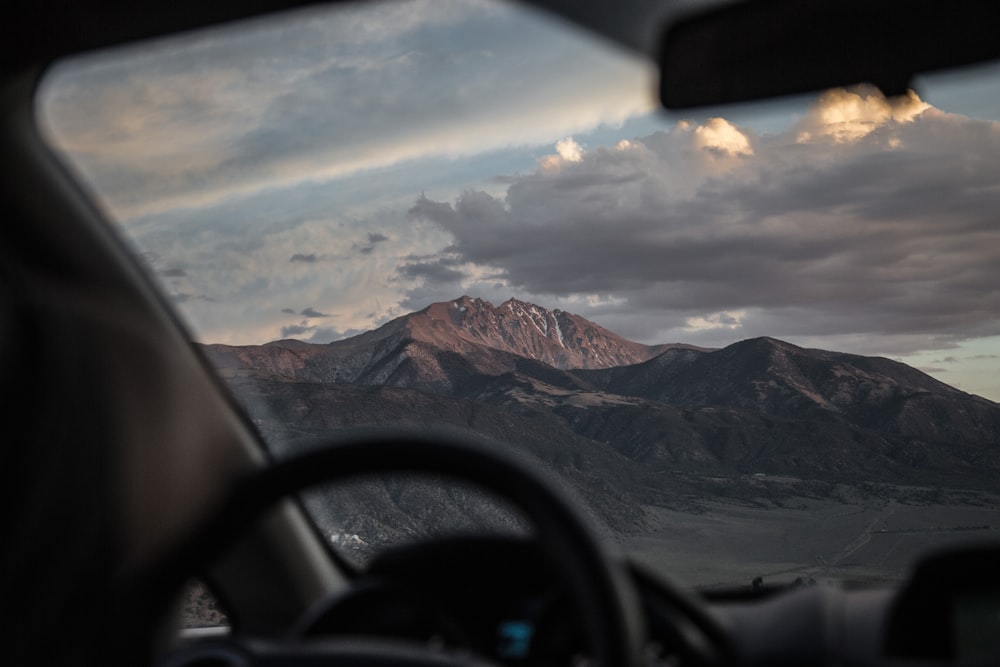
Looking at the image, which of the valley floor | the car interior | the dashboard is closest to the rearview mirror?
the car interior

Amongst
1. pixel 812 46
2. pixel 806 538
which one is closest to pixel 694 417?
pixel 806 538

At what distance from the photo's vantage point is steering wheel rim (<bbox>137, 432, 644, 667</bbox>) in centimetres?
135

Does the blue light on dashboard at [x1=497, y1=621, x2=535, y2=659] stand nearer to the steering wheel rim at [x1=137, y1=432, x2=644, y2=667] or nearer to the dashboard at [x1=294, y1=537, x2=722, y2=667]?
the dashboard at [x1=294, y1=537, x2=722, y2=667]

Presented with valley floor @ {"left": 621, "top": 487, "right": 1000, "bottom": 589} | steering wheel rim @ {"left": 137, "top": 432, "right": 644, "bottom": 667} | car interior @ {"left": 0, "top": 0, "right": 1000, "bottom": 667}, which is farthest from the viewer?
valley floor @ {"left": 621, "top": 487, "right": 1000, "bottom": 589}

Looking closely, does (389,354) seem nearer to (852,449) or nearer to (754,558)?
(754,558)

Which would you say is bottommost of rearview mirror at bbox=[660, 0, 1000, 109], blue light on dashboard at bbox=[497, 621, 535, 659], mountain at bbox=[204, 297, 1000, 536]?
mountain at bbox=[204, 297, 1000, 536]

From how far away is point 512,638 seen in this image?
2037 millimetres

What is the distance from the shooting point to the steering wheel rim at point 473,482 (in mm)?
1352

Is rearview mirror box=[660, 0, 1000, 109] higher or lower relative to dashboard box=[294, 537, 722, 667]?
higher

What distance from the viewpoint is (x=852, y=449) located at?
18.9 ft

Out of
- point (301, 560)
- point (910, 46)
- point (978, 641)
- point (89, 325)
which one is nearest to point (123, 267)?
point (89, 325)

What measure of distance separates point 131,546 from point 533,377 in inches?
252

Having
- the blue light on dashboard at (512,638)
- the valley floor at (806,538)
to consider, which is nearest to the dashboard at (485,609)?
the blue light on dashboard at (512,638)

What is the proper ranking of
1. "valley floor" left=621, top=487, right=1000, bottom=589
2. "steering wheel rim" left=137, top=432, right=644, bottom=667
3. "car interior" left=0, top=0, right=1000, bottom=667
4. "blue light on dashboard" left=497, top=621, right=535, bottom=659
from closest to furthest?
"steering wheel rim" left=137, top=432, right=644, bottom=667 → "car interior" left=0, top=0, right=1000, bottom=667 → "blue light on dashboard" left=497, top=621, right=535, bottom=659 → "valley floor" left=621, top=487, right=1000, bottom=589
